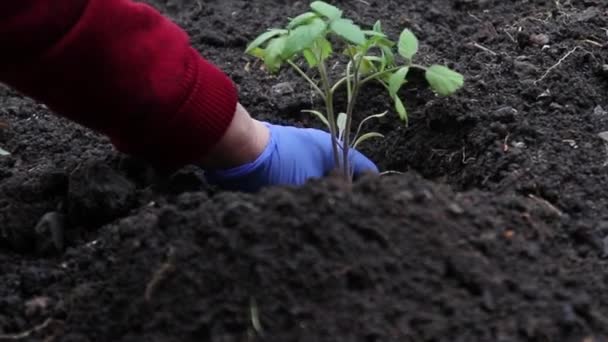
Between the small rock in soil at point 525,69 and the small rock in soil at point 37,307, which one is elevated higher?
the small rock in soil at point 525,69

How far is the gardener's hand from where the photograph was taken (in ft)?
6.28

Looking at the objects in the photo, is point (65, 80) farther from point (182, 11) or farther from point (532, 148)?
point (182, 11)

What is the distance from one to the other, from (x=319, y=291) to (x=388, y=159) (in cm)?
93

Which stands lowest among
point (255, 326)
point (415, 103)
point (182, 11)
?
point (182, 11)

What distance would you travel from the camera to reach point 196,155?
1812 millimetres

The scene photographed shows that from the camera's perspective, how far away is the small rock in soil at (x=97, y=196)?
1.72m

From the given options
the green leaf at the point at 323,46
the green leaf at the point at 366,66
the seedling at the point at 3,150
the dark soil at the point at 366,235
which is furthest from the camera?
the seedling at the point at 3,150

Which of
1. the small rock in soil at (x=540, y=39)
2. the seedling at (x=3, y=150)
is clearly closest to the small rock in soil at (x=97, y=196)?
the seedling at (x=3, y=150)

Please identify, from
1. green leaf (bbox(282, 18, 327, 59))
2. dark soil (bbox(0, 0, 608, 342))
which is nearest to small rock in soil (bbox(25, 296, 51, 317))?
dark soil (bbox(0, 0, 608, 342))

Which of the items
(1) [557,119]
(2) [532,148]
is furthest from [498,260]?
(1) [557,119]

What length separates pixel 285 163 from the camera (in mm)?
1941

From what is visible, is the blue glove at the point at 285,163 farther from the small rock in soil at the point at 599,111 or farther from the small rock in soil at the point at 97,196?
the small rock in soil at the point at 599,111

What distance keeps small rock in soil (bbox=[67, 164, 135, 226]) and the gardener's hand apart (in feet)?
0.83

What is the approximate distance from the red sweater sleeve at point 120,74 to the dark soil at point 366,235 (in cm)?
12
